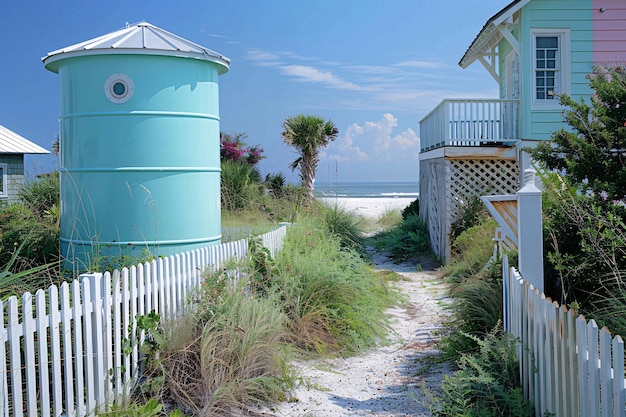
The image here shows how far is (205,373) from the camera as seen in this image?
17.7 ft

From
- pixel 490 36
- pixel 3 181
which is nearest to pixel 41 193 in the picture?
pixel 3 181

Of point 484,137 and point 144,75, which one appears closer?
point 144,75

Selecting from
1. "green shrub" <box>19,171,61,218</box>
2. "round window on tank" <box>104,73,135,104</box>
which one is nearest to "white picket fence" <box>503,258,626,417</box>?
"round window on tank" <box>104,73,135,104</box>

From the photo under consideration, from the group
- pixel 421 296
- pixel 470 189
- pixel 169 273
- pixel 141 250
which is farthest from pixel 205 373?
pixel 470 189

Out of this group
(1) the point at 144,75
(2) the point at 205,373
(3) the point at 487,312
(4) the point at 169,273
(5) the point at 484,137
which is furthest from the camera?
(5) the point at 484,137

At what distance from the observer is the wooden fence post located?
607 centimetres

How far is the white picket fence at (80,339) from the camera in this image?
4.34 m

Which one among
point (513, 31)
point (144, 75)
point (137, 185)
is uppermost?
point (513, 31)

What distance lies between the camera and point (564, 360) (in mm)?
4078

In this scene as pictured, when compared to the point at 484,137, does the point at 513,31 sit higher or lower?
higher

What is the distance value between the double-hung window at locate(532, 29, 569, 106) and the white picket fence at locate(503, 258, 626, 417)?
10774mm

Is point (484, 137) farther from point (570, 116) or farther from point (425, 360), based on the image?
point (425, 360)

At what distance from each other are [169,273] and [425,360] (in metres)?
3.03

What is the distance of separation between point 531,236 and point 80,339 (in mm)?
4104
